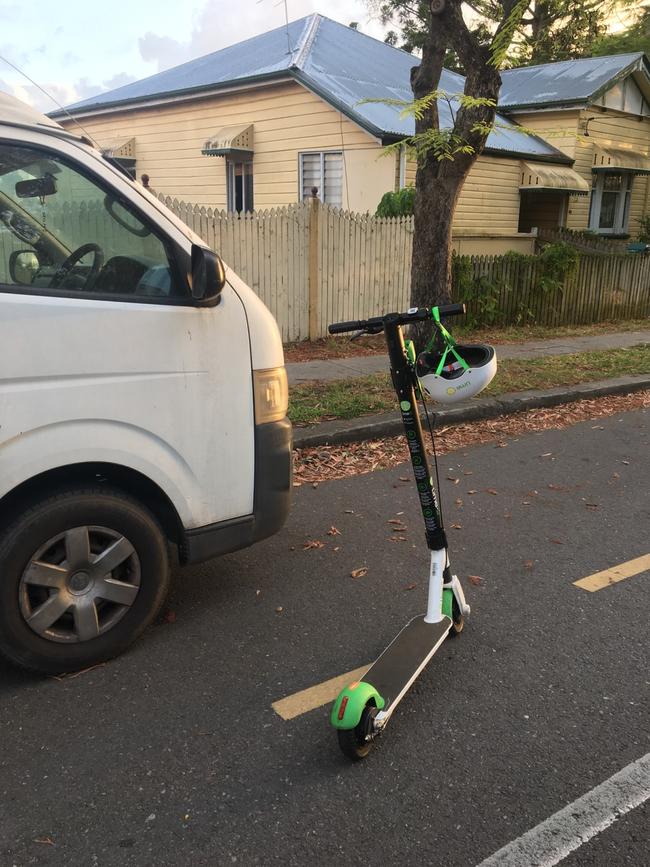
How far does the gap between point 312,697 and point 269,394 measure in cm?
136

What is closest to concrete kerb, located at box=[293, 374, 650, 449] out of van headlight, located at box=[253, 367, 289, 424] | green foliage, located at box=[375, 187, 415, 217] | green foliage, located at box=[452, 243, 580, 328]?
van headlight, located at box=[253, 367, 289, 424]

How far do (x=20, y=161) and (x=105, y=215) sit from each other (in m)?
0.38

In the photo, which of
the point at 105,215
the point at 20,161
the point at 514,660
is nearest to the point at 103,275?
the point at 105,215

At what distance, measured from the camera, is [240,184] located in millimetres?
17516

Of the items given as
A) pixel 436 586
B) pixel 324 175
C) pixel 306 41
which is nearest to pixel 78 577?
pixel 436 586

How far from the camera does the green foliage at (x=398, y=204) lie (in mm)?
12034

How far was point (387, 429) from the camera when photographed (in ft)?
22.1

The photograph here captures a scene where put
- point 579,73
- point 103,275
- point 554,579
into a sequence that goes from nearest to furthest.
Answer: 1. point 103,275
2. point 554,579
3. point 579,73

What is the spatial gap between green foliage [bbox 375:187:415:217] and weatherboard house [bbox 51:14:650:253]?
152cm

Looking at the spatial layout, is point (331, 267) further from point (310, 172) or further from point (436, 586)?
point (436, 586)

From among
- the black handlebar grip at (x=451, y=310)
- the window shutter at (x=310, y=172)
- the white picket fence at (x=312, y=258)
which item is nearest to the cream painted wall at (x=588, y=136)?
the window shutter at (x=310, y=172)

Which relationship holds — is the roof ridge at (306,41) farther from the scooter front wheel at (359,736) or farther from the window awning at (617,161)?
the scooter front wheel at (359,736)

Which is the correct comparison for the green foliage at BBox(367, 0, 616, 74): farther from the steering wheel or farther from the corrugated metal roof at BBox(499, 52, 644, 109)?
the steering wheel

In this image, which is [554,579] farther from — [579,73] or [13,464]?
[579,73]
